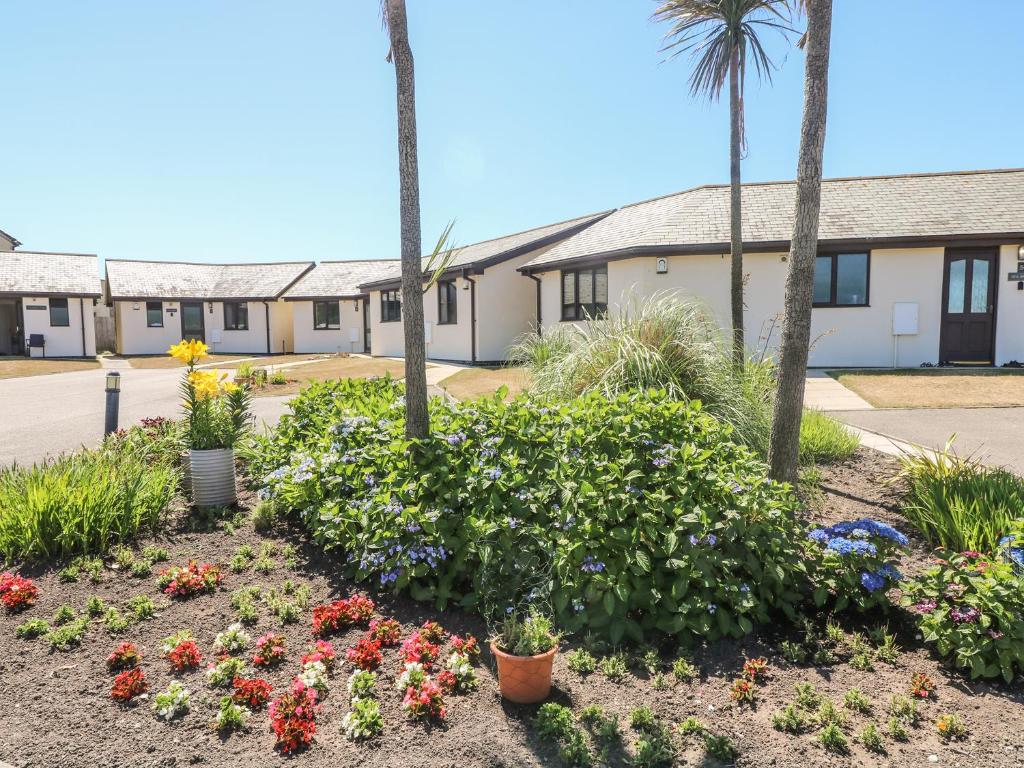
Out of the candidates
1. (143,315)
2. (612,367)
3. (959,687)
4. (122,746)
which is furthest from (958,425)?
(143,315)

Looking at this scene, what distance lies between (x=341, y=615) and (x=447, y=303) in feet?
60.6

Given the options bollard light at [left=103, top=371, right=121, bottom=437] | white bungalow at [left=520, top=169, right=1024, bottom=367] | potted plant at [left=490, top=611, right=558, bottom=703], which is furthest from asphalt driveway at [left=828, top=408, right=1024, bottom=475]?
bollard light at [left=103, top=371, right=121, bottom=437]

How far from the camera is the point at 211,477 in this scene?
516 centimetres

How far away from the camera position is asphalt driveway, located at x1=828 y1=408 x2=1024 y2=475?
685 centimetres

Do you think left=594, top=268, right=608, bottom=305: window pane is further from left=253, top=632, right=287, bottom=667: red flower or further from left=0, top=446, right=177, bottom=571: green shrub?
left=253, top=632, right=287, bottom=667: red flower

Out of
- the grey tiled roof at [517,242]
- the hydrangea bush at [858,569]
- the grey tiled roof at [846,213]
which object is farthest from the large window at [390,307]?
the hydrangea bush at [858,569]

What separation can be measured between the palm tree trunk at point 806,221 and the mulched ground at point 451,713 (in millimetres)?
1910

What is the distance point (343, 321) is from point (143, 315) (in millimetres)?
9723

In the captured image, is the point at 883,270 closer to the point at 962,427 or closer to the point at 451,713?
the point at 962,427

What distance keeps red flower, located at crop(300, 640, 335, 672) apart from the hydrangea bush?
239 cm

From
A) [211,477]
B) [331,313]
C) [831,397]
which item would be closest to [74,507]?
[211,477]

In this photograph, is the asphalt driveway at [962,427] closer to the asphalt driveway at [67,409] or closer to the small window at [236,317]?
the asphalt driveway at [67,409]

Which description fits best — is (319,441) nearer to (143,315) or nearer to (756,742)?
(756,742)

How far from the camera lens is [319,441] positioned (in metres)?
4.90
